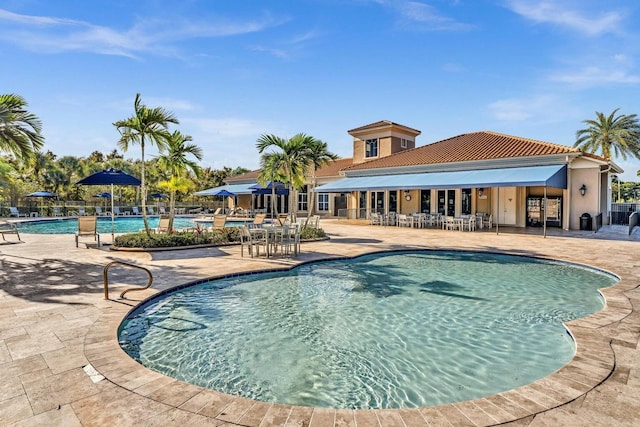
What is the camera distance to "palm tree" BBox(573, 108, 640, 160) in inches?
1446

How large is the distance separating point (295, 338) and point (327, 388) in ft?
5.26

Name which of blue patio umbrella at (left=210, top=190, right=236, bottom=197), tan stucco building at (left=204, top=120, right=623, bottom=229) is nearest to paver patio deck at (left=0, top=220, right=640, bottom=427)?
tan stucco building at (left=204, top=120, right=623, bottom=229)

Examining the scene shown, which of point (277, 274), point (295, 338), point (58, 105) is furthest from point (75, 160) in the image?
point (295, 338)

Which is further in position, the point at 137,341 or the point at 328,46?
the point at 328,46

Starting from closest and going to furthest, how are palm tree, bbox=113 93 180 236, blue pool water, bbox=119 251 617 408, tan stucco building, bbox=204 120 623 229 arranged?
blue pool water, bbox=119 251 617 408 < palm tree, bbox=113 93 180 236 < tan stucco building, bbox=204 120 623 229

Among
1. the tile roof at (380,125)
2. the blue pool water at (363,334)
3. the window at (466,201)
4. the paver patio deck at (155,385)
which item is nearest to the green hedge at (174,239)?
the paver patio deck at (155,385)

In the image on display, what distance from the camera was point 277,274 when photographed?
10.3m

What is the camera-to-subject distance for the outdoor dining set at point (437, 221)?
2287 centimetres

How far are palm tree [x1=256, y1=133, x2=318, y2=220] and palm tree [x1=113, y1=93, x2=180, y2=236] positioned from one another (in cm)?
413

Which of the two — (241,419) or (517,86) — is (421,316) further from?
(517,86)

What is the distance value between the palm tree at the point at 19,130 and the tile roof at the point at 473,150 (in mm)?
22268

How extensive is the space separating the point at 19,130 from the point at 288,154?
A: 9976mm

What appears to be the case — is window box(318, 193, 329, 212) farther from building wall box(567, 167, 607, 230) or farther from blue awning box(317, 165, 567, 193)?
building wall box(567, 167, 607, 230)

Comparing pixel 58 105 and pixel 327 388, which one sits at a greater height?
pixel 58 105
